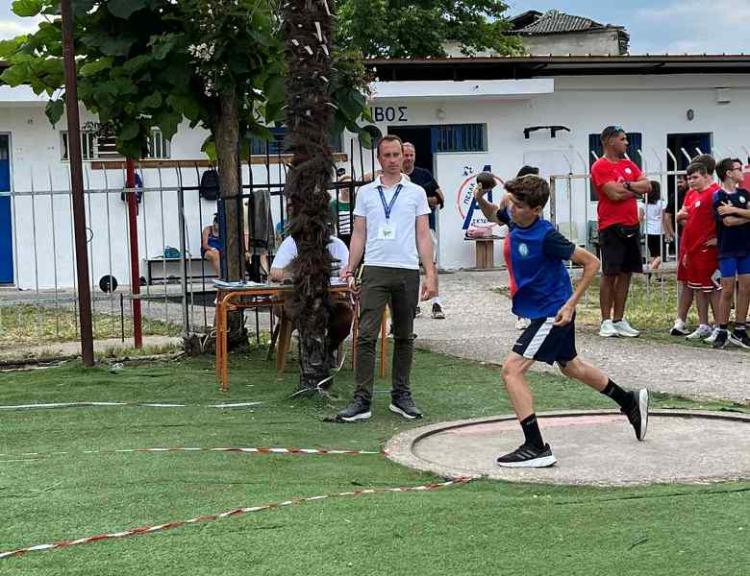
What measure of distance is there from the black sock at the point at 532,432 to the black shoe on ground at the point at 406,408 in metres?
1.66

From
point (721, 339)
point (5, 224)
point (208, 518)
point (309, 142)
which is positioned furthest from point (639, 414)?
point (5, 224)

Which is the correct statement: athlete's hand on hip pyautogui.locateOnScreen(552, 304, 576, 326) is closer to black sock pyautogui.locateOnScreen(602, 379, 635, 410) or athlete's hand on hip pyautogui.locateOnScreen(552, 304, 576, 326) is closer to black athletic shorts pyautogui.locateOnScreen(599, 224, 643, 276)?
black sock pyautogui.locateOnScreen(602, 379, 635, 410)

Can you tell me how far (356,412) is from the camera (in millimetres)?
7750

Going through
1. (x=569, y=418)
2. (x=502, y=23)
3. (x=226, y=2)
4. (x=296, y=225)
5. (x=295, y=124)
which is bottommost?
(x=569, y=418)

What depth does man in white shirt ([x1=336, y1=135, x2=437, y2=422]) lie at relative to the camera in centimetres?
773

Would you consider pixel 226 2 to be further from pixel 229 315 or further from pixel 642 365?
pixel 642 365

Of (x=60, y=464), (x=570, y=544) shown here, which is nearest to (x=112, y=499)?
(x=60, y=464)

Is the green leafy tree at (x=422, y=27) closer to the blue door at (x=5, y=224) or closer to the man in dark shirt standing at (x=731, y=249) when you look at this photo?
the blue door at (x=5, y=224)

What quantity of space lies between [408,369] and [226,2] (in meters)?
3.99

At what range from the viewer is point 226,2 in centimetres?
1010

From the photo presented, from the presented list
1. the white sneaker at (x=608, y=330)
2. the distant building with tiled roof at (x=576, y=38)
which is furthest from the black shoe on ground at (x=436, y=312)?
the distant building with tiled roof at (x=576, y=38)

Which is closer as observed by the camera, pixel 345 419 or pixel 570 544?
pixel 570 544

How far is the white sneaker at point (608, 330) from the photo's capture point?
38.2 ft

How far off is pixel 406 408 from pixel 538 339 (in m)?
1.79
